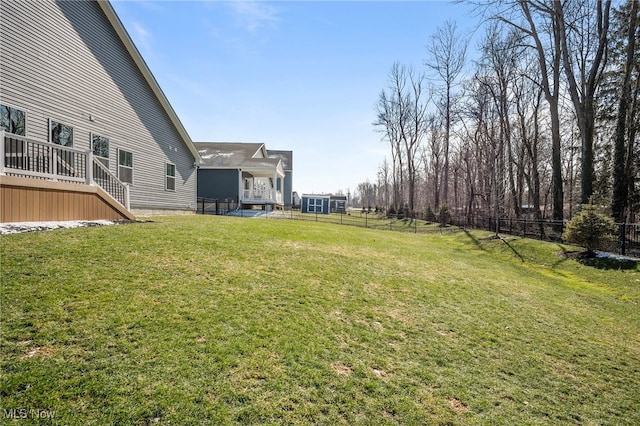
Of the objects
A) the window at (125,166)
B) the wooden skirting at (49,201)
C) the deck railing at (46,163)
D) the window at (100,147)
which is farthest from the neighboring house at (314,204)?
the wooden skirting at (49,201)

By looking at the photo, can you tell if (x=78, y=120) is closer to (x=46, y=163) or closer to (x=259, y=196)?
(x=46, y=163)

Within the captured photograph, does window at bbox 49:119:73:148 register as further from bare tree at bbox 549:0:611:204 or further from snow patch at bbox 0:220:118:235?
bare tree at bbox 549:0:611:204

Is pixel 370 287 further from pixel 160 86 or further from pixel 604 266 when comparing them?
pixel 160 86

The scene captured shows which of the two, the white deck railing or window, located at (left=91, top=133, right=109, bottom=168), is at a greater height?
window, located at (left=91, top=133, right=109, bottom=168)

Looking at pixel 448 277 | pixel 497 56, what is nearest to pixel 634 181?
pixel 497 56

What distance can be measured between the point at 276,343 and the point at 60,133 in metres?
10.2

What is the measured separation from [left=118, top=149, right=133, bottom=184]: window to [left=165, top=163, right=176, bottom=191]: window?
7.70ft

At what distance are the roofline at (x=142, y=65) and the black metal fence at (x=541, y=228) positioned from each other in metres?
16.7

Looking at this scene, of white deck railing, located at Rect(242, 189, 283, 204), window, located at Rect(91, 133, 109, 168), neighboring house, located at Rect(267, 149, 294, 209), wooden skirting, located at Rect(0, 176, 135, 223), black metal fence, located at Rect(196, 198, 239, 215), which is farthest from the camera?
neighboring house, located at Rect(267, 149, 294, 209)

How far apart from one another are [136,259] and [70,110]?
772 centimetres

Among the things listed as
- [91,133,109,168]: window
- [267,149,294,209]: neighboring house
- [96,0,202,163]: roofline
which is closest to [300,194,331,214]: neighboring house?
[267,149,294,209]: neighboring house

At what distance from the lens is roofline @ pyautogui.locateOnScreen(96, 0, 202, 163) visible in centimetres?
1099

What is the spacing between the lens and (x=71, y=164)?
360 inches

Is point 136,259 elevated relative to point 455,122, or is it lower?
lower
